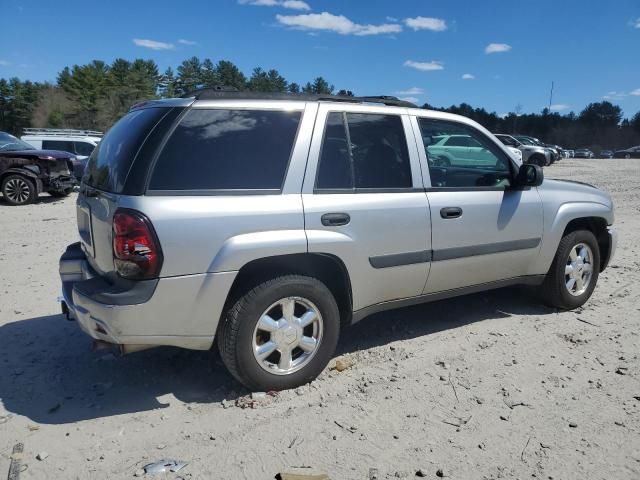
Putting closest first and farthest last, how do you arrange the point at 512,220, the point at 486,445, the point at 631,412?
the point at 486,445 < the point at 631,412 < the point at 512,220

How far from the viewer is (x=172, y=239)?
2838 millimetres

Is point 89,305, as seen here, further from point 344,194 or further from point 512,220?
point 512,220

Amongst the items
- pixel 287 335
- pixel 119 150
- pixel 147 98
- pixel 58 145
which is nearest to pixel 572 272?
pixel 287 335

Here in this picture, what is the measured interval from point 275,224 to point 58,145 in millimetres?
16065

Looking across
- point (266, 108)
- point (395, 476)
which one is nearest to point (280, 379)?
point (395, 476)

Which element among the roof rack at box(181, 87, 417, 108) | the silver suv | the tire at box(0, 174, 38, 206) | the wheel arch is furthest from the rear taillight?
the tire at box(0, 174, 38, 206)

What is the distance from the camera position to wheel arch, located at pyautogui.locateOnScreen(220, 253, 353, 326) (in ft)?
10.4

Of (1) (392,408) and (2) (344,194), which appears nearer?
(1) (392,408)

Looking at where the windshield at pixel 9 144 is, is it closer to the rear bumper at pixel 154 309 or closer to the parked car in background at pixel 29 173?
the parked car in background at pixel 29 173

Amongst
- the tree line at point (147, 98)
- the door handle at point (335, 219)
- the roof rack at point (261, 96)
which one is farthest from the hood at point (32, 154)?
the tree line at point (147, 98)

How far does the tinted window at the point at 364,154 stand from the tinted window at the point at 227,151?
0.96ft

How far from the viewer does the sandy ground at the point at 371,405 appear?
8.77ft

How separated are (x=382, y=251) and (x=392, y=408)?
40.8 inches

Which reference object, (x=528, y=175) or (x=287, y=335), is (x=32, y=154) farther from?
(x=528, y=175)
